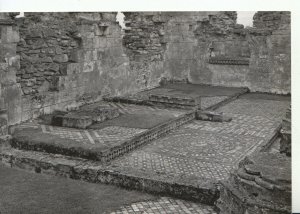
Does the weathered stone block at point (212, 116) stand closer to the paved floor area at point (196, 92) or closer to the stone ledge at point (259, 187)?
the paved floor area at point (196, 92)

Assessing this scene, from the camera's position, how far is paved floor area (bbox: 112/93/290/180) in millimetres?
6141

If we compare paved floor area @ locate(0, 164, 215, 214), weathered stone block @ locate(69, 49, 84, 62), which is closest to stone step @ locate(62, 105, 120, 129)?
weathered stone block @ locate(69, 49, 84, 62)

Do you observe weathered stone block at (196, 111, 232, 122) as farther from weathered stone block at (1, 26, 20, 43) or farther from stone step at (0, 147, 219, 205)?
weathered stone block at (1, 26, 20, 43)

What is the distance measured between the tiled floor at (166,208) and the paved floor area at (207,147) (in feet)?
2.24

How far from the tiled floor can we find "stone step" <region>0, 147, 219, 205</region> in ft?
0.40

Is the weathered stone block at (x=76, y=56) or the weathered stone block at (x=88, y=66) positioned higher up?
the weathered stone block at (x=76, y=56)

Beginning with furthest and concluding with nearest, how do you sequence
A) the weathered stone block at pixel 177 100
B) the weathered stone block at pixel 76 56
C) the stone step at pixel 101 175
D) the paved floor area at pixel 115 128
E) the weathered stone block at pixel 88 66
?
the weathered stone block at pixel 88 66 < the weathered stone block at pixel 177 100 < the weathered stone block at pixel 76 56 < the paved floor area at pixel 115 128 < the stone step at pixel 101 175

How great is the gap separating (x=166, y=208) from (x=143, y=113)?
4154mm

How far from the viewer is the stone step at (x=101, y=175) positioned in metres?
5.19

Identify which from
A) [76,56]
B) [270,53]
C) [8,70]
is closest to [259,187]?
[8,70]

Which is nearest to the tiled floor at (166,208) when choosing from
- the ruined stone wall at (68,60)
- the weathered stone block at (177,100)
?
the ruined stone wall at (68,60)

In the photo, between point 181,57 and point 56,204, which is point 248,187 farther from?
point 181,57

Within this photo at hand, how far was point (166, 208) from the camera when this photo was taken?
4.99 m

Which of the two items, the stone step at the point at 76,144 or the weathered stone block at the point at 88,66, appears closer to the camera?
the stone step at the point at 76,144
